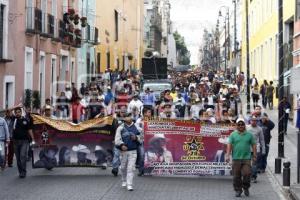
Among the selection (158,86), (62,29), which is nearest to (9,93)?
(62,29)

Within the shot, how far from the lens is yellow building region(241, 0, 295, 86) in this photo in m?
32.7

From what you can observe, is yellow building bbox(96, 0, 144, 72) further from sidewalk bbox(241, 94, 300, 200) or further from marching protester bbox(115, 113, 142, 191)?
marching protester bbox(115, 113, 142, 191)

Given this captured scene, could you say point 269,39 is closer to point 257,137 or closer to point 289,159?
point 289,159

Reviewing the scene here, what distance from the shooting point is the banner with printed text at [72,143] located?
1642cm

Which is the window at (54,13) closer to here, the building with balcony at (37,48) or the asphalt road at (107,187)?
the building with balcony at (37,48)

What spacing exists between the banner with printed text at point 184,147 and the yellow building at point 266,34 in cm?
1513

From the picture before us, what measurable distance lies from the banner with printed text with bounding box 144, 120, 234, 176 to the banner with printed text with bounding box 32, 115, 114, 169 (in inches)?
43.2

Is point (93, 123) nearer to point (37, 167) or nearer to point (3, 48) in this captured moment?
point (37, 167)

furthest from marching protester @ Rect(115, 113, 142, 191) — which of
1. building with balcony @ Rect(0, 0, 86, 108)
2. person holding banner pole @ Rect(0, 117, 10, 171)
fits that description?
building with balcony @ Rect(0, 0, 86, 108)

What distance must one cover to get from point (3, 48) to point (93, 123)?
30.4 ft

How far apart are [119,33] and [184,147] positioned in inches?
1710

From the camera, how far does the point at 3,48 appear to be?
24.8 meters

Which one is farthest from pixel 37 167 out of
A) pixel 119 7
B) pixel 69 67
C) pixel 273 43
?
pixel 119 7

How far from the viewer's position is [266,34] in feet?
140
